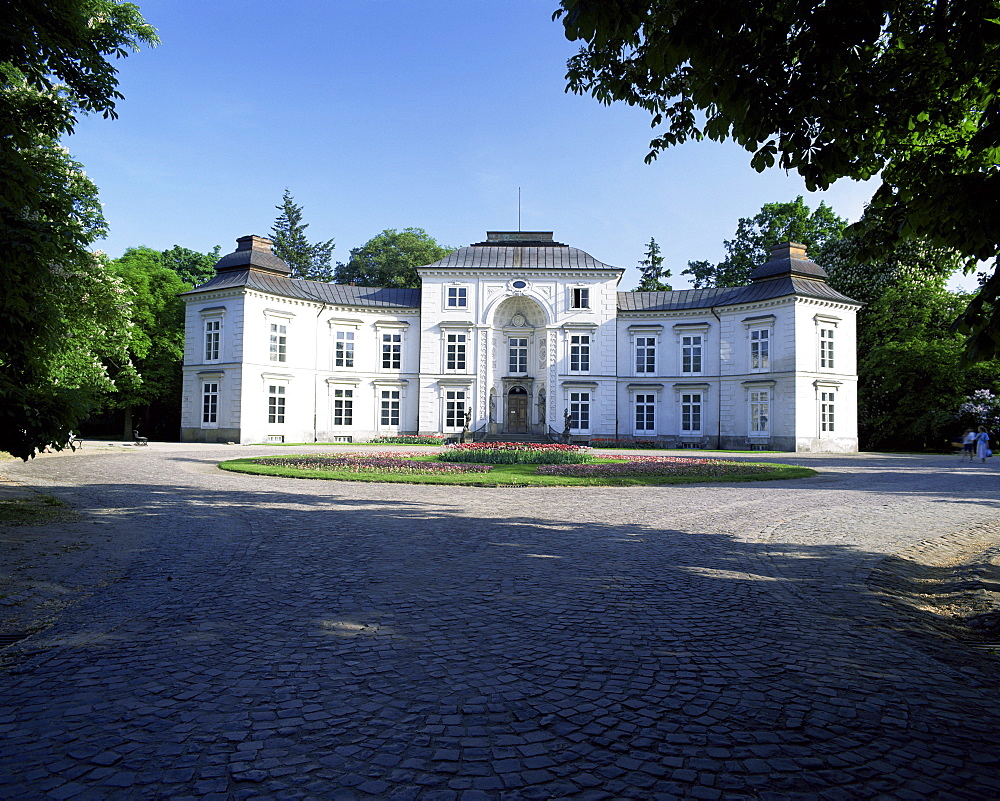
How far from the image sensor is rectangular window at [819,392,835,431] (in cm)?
3703

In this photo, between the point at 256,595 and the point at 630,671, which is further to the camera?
the point at 256,595

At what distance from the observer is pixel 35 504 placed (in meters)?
10.2

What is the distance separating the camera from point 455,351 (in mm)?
41781

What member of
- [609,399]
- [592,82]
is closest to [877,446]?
[609,399]

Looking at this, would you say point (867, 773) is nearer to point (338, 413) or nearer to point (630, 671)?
point (630, 671)

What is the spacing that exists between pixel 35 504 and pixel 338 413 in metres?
31.9

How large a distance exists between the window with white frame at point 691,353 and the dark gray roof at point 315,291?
61.0 ft

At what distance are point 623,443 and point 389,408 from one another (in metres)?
16.1

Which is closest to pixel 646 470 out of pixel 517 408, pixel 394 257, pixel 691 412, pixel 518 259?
pixel 691 412

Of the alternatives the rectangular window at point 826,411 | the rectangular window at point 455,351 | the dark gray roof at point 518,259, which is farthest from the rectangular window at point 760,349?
the rectangular window at point 455,351

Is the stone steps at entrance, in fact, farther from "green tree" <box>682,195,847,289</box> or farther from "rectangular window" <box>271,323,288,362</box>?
"green tree" <box>682,195,847,289</box>

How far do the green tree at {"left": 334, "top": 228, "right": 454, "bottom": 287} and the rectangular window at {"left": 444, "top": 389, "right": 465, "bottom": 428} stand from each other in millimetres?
20658

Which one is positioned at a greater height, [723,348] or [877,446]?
[723,348]

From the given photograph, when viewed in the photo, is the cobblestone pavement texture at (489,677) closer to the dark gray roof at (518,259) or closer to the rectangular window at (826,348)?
the rectangular window at (826,348)
